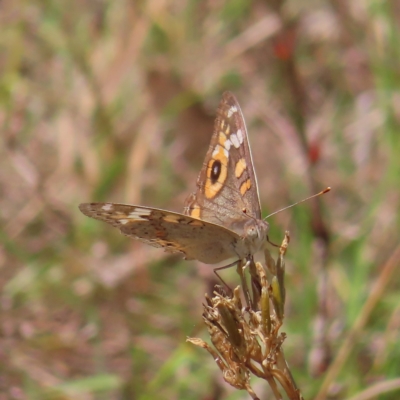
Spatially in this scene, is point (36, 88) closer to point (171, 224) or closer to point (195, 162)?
point (195, 162)

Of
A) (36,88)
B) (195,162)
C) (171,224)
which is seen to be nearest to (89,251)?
(195,162)

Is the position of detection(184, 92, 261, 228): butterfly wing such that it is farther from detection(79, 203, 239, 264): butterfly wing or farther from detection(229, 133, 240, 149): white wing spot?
detection(79, 203, 239, 264): butterfly wing

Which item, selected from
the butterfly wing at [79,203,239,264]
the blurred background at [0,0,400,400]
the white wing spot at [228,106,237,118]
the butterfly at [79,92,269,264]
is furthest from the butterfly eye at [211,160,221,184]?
the blurred background at [0,0,400,400]

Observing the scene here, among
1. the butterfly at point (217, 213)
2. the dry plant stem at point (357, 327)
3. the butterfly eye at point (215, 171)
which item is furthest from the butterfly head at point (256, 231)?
the dry plant stem at point (357, 327)

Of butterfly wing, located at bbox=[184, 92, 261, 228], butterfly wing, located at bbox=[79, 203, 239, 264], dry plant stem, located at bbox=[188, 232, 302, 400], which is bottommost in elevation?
dry plant stem, located at bbox=[188, 232, 302, 400]

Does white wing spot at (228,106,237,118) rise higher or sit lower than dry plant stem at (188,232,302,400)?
higher

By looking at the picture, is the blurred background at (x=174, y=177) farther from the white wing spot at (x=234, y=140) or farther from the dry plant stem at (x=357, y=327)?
the white wing spot at (x=234, y=140)
